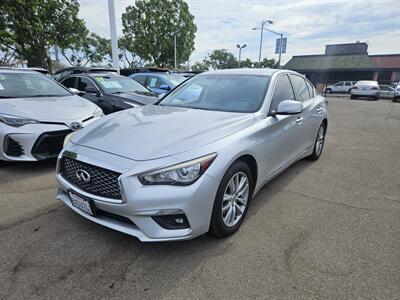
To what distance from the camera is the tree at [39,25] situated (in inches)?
669

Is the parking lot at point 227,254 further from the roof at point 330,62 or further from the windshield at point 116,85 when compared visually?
the roof at point 330,62

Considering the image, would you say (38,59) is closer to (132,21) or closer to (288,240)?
(132,21)

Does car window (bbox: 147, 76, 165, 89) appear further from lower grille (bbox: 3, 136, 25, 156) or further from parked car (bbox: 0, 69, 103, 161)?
lower grille (bbox: 3, 136, 25, 156)

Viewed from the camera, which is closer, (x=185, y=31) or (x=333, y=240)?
(x=333, y=240)

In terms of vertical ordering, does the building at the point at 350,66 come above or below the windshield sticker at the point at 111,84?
above

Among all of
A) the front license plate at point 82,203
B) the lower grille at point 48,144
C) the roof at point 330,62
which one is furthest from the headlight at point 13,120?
the roof at point 330,62

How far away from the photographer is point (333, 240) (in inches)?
106

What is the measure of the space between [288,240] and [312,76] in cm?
4453

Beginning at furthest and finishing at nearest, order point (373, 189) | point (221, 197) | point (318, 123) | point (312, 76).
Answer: point (312, 76)
point (318, 123)
point (373, 189)
point (221, 197)

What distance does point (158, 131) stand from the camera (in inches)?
103

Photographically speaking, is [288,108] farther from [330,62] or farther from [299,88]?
[330,62]

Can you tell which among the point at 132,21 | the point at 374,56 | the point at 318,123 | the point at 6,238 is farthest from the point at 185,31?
the point at 6,238

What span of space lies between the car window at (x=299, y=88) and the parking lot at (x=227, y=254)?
1.48 meters

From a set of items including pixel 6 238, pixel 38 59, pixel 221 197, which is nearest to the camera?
pixel 221 197
